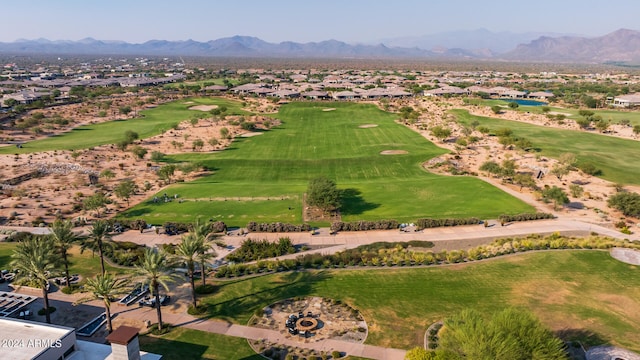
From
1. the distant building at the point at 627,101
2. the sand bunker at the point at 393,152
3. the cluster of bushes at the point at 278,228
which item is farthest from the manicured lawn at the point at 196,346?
the distant building at the point at 627,101

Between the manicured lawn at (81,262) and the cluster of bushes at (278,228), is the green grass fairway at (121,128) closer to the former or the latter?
the manicured lawn at (81,262)

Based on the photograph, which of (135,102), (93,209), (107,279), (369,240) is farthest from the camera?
(135,102)

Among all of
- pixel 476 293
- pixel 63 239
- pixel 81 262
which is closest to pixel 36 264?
pixel 63 239

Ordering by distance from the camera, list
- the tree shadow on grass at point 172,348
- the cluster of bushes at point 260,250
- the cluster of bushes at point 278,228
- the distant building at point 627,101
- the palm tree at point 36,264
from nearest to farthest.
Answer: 1. the tree shadow on grass at point 172,348
2. the palm tree at point 36,264
3. the cluster of bushes at point 260,250
4. the cluster of bushes at point 278,228
5. the distant building at point 627,101

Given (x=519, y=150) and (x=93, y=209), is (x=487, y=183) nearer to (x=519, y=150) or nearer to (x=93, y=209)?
(x=519, y=150)

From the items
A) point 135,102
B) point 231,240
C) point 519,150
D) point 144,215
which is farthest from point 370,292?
point 135,102

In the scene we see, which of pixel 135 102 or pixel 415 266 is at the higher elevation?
pixel 135 102

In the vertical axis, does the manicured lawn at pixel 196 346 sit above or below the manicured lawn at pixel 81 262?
below
